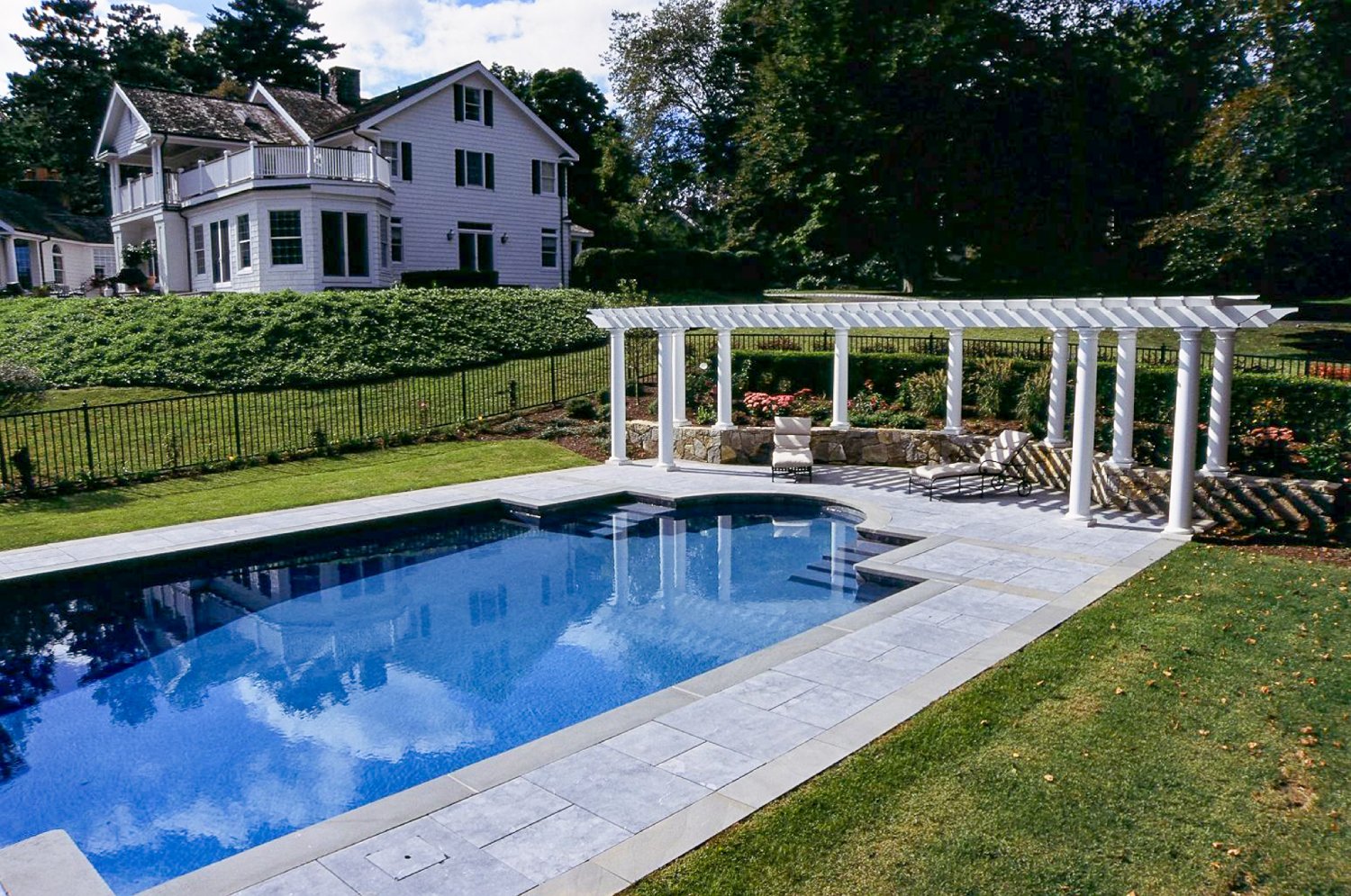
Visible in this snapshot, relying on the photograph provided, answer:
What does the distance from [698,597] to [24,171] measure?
60.9 meters

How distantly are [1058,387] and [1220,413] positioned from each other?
319 cm

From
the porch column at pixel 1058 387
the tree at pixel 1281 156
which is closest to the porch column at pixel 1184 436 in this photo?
the porch column at pixel 1058 387

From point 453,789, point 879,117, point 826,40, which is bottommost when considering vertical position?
point 453,789

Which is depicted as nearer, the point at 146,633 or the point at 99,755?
the point at 99,755

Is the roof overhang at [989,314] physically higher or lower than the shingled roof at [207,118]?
lower

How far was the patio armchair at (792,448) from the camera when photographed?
17.3 m

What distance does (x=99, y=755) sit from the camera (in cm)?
A: 780

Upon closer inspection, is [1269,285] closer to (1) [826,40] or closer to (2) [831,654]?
(1) [826,40]

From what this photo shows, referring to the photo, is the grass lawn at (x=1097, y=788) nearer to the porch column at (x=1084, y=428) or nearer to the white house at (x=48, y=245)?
the porch column at (x=1084, y=428)

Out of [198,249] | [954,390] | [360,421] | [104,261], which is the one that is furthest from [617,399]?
[104,261]

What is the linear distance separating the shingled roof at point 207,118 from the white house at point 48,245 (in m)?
9.48

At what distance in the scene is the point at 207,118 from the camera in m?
33.9

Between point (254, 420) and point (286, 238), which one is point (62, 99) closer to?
point (286, 238)

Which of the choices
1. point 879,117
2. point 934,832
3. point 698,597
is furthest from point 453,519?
point 879,117
